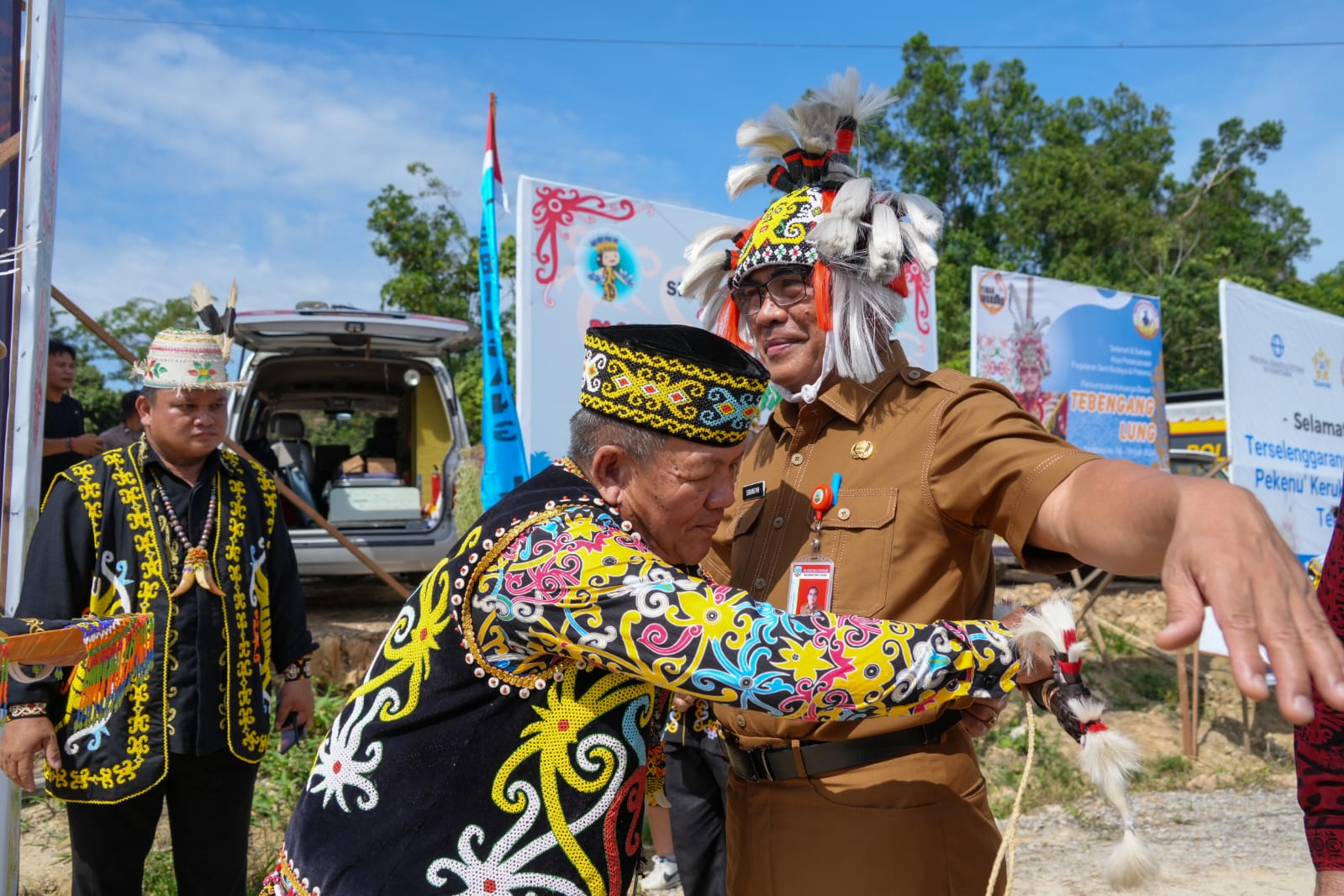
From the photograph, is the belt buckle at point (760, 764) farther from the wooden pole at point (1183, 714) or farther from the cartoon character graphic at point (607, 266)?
the wooden pole at point (1183, 714)

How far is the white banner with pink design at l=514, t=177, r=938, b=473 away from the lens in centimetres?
455

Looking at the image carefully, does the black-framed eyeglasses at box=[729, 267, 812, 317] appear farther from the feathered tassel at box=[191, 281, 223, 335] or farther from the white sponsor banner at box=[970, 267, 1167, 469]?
the white sponsor banner at box=[970, 267, 1167, 469]

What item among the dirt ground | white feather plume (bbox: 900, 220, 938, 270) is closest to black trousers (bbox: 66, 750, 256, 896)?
the dirt ground

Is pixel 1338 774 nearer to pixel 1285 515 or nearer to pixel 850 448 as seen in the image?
pixel 850 448

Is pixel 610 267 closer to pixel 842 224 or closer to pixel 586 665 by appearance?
pixel 842 224

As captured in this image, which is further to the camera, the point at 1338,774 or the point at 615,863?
the point at 1338,774

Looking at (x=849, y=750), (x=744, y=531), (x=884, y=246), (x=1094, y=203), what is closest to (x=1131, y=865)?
(x=849, y=750)

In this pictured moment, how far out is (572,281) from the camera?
4.70 meters

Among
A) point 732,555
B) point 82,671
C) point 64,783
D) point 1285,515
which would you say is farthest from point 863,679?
point 1285,515

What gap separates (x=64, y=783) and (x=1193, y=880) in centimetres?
425

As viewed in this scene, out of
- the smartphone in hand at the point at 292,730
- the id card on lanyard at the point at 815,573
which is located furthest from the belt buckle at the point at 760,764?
the smartphone in hand at the point at 292,730

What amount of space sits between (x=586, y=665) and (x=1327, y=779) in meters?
1.27

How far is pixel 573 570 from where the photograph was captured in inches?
50.6

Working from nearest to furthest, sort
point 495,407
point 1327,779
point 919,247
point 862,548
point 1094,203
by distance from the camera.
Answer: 1. point 1327,779
2. point 862,548
3. point 919,247
4. point 495,407
5. point 1094,203
